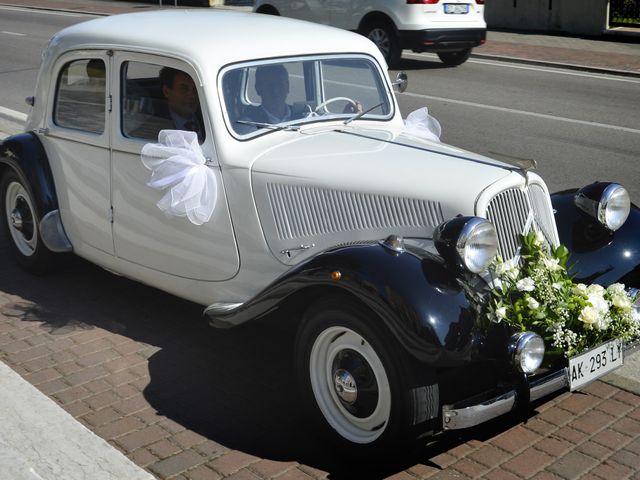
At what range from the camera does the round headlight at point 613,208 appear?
4848 millimetres

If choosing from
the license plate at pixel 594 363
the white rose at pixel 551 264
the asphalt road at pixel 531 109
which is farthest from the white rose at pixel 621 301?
the asphalt road at pixel 531 109

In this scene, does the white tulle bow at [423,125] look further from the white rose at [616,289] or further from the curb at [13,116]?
the curb at [13,116]

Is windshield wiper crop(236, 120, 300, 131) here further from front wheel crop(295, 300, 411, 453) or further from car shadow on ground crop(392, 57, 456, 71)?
car shadow on ground crop(392, 57, 456, 71)

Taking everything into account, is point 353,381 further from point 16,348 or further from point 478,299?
point 16,348

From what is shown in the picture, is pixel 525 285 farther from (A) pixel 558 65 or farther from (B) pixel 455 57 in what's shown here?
(A) pixel 558 65

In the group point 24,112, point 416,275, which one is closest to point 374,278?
point 416,275

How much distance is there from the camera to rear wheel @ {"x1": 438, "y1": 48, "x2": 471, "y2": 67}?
53.4 feet

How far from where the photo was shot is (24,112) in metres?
11.6

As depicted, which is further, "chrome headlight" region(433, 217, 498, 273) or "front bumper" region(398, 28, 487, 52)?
"front bumper" region(398, 28, 487, 52)

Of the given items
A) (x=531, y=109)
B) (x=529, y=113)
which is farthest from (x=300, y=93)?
(x=531, y=109)

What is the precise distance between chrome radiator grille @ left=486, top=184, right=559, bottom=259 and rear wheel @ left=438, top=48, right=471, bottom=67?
12.1m

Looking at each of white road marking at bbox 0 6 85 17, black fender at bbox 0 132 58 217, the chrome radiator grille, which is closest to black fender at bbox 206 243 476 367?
the chrome radiator grille

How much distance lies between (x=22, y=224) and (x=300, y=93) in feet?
7.49

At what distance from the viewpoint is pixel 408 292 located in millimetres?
3846
